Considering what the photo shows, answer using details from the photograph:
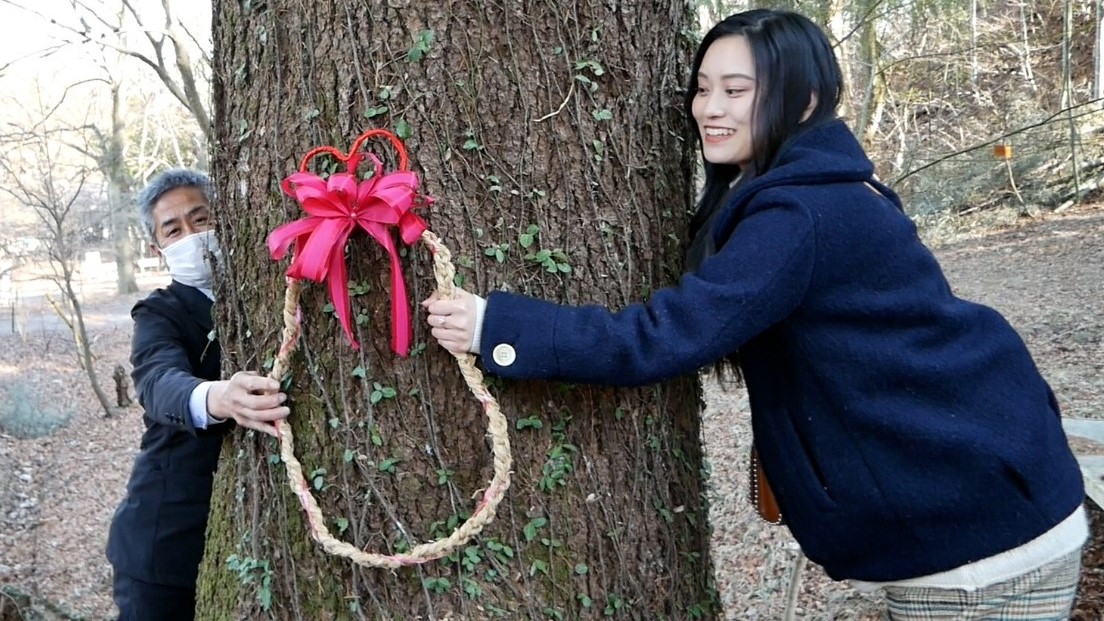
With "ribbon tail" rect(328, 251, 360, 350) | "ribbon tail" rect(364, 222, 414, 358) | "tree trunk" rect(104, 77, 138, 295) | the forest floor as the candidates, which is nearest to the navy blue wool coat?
"ribbon tail" rect(364, 222, 414, 358)

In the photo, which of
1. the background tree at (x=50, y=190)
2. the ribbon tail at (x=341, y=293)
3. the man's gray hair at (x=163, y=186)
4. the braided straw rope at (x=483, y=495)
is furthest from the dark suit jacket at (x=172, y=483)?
the background tree at (x=50, y=190)

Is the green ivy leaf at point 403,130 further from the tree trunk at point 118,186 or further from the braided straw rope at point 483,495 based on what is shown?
the tree trunk at point 118,186

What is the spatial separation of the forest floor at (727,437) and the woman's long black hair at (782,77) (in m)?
2.57

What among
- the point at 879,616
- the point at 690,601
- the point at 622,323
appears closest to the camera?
the point at 622,323

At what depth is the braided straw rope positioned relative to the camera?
1.64 m

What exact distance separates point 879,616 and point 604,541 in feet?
8.95

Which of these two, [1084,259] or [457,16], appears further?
[1084,259]

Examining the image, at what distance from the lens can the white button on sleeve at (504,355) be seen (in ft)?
5.18

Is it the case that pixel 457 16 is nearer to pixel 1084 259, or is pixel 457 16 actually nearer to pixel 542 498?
pixel 542 498

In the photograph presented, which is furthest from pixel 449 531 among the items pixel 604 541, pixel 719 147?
pixel 719 147

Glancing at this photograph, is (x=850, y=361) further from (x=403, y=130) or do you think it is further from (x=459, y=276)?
(x=403, y=130)

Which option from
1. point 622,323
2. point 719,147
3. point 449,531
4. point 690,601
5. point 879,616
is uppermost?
point 719,147

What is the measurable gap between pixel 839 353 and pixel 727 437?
6.32 meters

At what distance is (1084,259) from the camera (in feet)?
40.8
